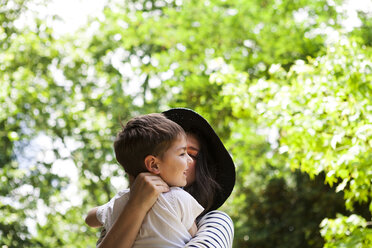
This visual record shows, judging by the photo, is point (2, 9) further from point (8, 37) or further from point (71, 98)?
point (71, 98)

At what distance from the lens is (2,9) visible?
652 cm

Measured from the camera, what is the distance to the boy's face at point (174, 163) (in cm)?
124

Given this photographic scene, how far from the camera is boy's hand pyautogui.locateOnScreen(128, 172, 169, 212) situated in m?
1.18

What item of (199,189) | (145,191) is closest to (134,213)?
(145,191)

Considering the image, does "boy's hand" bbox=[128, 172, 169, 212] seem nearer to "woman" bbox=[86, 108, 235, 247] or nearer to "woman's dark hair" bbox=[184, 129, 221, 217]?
"woman" bbox=[86, 108, 235, 247]

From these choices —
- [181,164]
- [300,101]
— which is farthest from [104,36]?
[181,164]

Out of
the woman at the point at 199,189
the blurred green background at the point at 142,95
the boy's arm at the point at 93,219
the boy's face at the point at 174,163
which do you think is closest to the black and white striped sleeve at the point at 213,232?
the woman at the point at 199,189

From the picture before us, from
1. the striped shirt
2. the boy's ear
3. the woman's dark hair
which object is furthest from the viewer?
the woman's dark hair

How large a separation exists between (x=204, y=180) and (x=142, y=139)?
27cm

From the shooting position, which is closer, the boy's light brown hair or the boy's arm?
the boy's light brown hair

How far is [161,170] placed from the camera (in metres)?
1.25

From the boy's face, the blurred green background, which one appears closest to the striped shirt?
the boy's face

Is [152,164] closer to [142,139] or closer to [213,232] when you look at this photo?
[142,139]

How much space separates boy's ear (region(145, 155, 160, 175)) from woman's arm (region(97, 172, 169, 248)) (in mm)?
41
